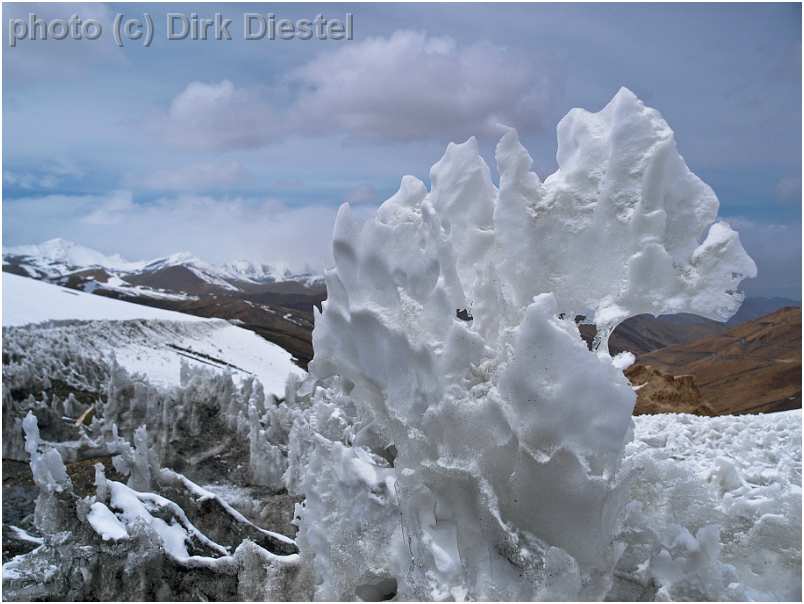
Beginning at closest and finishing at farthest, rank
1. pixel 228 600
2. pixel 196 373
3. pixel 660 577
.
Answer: pixel 660 577, pixel 228 600, pixel 196 373

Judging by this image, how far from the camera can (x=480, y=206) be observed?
5.50m

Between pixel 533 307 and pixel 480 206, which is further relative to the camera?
pixel 480 206

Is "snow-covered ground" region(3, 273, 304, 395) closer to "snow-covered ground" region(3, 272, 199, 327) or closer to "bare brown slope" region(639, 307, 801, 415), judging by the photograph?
"snow-covered ground" region(3, 272, 199, 327)

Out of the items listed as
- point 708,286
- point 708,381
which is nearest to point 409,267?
point 708,286

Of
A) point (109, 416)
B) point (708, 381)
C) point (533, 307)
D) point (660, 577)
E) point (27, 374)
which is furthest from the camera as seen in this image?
point (708, 381)

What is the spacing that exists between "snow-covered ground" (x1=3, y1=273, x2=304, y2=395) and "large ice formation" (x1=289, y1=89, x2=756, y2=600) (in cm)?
2001

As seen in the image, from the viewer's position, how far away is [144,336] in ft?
111

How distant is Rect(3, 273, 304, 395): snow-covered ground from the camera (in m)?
27.4

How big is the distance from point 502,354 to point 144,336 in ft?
108

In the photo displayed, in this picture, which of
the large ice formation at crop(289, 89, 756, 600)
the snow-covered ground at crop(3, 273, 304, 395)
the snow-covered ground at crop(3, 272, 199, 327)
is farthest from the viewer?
the snow-covered ground at crop(3, 272, 199, 327)

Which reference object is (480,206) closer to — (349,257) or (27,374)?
(349,257)

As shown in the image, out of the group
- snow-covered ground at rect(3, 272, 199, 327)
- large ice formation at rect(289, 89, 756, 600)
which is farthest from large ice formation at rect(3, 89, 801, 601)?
snow-covered ground at rect(3, 272, 199, 327)

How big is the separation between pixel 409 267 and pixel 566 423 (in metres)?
1.54

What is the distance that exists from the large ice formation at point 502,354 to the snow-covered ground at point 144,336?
65.6ft
